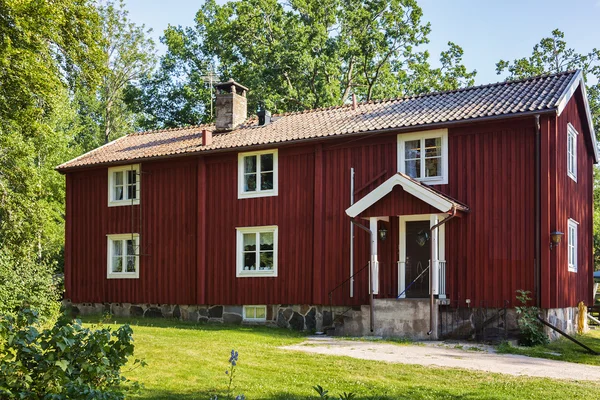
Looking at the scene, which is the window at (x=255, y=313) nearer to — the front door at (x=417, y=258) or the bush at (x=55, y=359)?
A: the front door at (x=417, y=258)

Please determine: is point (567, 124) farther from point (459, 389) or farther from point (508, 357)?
point (459, 389)

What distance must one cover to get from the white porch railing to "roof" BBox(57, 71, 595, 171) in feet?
11.3

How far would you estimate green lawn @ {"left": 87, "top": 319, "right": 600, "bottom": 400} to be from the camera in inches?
397

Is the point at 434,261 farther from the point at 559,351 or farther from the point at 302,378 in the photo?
the point at 302,378

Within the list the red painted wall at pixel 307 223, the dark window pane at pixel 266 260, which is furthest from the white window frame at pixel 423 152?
the dark window pane at pixel 266 260

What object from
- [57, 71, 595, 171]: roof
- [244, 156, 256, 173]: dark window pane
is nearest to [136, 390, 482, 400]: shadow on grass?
[57, 71, 595, 171]: roof

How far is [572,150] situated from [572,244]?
2.56m

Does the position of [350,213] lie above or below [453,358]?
above

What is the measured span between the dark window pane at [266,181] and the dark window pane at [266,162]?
0.15 meters

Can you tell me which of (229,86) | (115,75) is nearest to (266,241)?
(229,86)

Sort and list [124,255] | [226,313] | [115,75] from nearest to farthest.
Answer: [226,313] → [124,255] → [115,75]

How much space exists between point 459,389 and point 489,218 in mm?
7747

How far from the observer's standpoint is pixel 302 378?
1109 cm

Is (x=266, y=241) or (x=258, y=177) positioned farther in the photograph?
(x=258, y=177)
